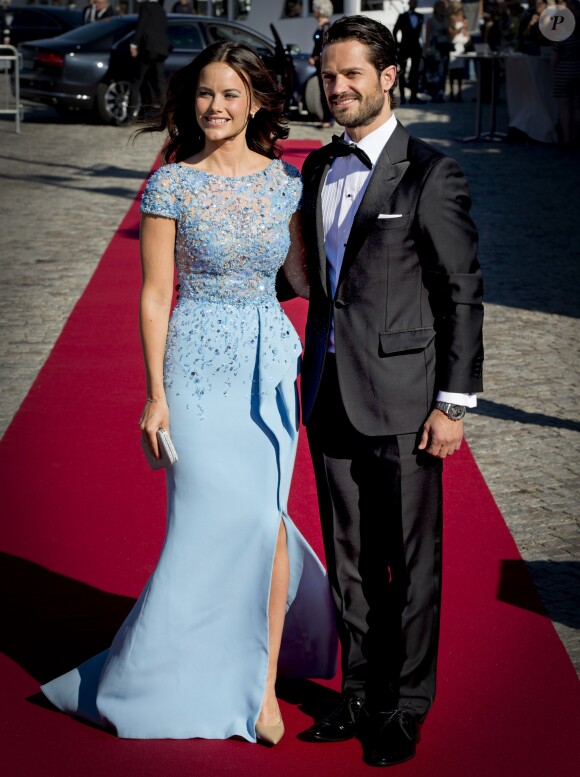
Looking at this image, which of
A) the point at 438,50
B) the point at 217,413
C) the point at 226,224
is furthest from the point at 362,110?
the point at 438,50

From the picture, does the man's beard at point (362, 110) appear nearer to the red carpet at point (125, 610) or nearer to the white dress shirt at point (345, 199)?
the white dress shirt at point (345, 199)

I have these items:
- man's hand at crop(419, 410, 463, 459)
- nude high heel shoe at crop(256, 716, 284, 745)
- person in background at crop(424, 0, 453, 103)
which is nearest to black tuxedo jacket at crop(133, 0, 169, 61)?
person in background at crop(424, 0, 453, 103)

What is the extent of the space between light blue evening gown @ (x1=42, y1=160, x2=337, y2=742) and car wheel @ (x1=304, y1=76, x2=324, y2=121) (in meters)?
16.9

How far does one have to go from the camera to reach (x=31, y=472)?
556cm

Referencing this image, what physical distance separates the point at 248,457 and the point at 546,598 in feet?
5.36

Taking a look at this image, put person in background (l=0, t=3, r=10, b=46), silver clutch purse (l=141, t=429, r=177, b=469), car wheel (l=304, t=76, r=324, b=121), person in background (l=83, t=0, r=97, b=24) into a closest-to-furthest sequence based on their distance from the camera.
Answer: silver clutch purse (l=141, t=429, r=177, b=469), car wheel (l=304, t=76, r=324, b=121), person in background (l=83, t=0, r=97, b=24), person in background (l=0, t=3, r=10, b=46)

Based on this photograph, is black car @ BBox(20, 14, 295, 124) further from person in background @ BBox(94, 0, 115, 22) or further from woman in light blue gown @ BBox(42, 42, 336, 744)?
woman in light blue gown @ BBox(42, 42, 336, 744)

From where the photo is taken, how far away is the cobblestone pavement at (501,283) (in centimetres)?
526

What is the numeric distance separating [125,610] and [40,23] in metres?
29.0

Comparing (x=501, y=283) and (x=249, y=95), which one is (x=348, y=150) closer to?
(x=249, y=95)

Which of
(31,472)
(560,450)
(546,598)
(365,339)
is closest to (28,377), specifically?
(31,472)

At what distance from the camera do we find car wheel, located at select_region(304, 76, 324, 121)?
64.6ft

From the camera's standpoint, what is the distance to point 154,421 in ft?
10.8

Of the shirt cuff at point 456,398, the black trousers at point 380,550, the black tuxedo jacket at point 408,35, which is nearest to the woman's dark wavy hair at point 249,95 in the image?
the black trousers at point 380,550
